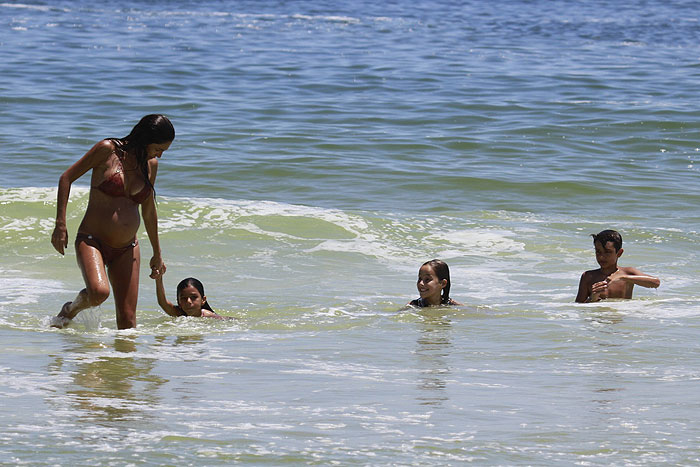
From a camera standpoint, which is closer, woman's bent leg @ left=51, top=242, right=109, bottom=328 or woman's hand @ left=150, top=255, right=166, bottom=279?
woman's bent leg @ left=51, top=242, right=109, bottom=328

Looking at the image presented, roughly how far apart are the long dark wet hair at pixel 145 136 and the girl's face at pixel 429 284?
2.44 metres

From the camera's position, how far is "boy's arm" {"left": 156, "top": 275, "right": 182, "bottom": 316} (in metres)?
7.10

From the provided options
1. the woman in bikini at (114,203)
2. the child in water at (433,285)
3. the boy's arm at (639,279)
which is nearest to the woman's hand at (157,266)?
the woman in bikini at (114,203)

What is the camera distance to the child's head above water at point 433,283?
802 cm

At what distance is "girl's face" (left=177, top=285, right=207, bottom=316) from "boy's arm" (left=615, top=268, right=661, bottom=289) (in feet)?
10.5

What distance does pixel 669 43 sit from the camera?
29.1 m

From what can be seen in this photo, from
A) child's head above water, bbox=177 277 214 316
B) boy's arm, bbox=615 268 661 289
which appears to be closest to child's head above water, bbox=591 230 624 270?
boy's arm, bbox=615 268 661 289

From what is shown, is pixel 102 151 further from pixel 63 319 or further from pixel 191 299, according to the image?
pixel 191 299

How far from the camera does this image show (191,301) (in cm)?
770

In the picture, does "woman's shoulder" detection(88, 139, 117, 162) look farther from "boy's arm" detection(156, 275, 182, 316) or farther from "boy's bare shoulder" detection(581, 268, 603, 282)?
"boy's bare shoulder" detection(581, 268, 603, 282)

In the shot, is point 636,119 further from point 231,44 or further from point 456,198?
point 231,44

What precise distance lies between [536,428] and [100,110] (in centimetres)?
1547

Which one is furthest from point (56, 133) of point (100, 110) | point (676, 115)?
point (676, 115)

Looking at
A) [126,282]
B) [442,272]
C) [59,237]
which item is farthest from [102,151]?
[442,272]
